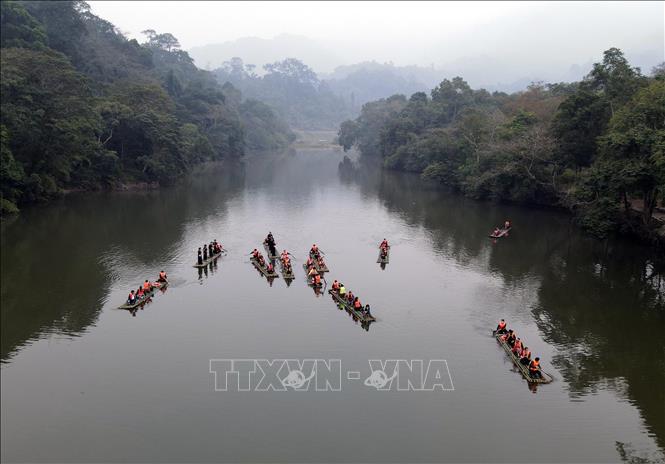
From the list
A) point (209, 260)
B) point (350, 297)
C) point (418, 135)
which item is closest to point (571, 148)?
point (350, 297)

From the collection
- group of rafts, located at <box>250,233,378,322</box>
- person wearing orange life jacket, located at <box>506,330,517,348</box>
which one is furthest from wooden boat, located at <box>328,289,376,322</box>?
person wearing orange life jacket, located at <box>506,330,517,348</box>

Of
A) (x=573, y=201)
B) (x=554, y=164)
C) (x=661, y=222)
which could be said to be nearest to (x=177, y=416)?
(x=661, y=222)

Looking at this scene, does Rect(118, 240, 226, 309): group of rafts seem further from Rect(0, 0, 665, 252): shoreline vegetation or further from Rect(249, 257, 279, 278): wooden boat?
Rect(0, 0, 665, 252): shoreline vegetation

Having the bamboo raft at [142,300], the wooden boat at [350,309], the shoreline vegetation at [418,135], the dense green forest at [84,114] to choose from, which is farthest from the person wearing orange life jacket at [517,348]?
the dense green forest at [84,114]

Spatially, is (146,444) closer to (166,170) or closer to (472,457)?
(472,457)

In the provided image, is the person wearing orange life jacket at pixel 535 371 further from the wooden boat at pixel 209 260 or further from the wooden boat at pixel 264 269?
the wooden boat at pixel 209 260

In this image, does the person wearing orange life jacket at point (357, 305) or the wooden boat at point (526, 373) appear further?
the person wearing orange life jacket at point (357, 305)

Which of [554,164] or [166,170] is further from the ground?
[554,164]
